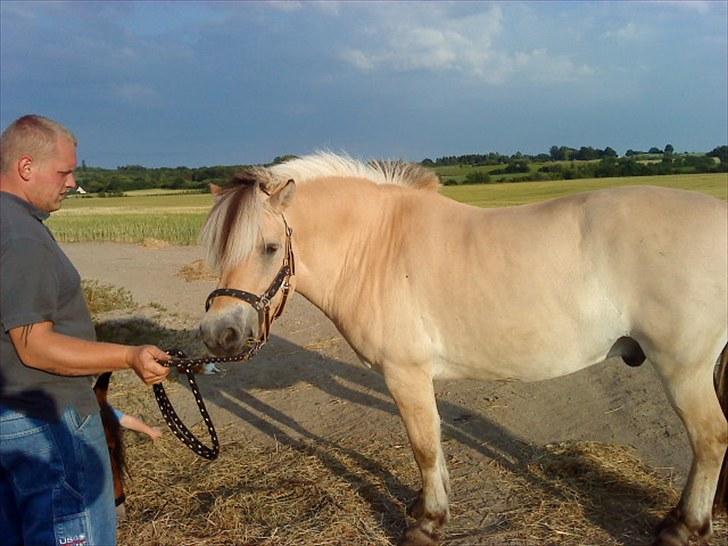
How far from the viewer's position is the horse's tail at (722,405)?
3.43 meters

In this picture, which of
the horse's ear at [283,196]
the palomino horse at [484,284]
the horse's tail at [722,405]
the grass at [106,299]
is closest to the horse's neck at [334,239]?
the palomino horse at [484,284]

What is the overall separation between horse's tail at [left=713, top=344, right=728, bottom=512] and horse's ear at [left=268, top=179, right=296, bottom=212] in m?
2.64

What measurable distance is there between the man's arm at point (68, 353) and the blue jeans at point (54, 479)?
0.24 metres

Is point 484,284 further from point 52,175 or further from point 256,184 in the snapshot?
point 52,175

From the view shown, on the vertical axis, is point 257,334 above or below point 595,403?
above

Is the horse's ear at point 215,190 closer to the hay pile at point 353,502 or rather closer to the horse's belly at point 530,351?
the horse's belly at point 530,351

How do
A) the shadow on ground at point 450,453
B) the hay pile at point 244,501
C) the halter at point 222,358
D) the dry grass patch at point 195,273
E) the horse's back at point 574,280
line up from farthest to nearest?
1. the dry grass patch at point 195,273
2. the shadow on ground at point 450,453
3. the hay pile at point 244,501
4. the horse's back at point 574,280
5. the halter at point 222,358

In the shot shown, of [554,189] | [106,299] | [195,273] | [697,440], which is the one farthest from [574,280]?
[554,189]

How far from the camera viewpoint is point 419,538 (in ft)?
11.6

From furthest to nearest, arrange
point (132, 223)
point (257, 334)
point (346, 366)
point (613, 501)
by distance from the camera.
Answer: point (132, 223)
point (346, 366)
point (613, 501)
point (257, 334)

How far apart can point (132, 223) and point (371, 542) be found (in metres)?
25.8

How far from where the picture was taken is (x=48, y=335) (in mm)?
2090

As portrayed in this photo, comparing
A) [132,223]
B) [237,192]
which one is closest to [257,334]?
[237,192]

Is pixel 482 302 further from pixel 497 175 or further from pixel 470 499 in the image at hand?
pixel 497 175
